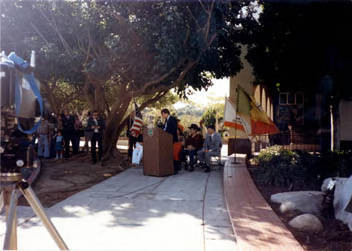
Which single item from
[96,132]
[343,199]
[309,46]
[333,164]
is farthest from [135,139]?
[343,199]

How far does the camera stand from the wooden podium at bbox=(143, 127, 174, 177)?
31.0 feet

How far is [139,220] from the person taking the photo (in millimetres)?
5172

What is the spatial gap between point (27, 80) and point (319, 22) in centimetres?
902

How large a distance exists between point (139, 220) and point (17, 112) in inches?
119

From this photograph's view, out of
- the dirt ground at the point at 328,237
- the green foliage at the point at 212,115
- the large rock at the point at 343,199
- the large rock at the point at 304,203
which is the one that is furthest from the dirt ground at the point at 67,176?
the green foliage at the point at 212,115

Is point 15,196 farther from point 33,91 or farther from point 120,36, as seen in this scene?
point 120,36

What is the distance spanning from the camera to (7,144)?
8.83ft

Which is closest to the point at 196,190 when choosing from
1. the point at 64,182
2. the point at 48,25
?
the point at 64,182

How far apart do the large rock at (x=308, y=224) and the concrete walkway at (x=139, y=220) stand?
93 centimetres

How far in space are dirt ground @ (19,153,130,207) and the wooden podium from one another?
122 centimetres

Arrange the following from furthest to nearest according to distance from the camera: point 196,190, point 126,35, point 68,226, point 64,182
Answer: point 126,35
point 64,182
point 196,190
point 68,226

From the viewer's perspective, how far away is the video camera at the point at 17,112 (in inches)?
99.6

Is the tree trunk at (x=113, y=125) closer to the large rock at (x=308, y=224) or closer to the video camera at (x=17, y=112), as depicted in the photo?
the large rock at (x=308, y=224)

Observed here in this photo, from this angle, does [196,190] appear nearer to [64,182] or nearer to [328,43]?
[64,182]
